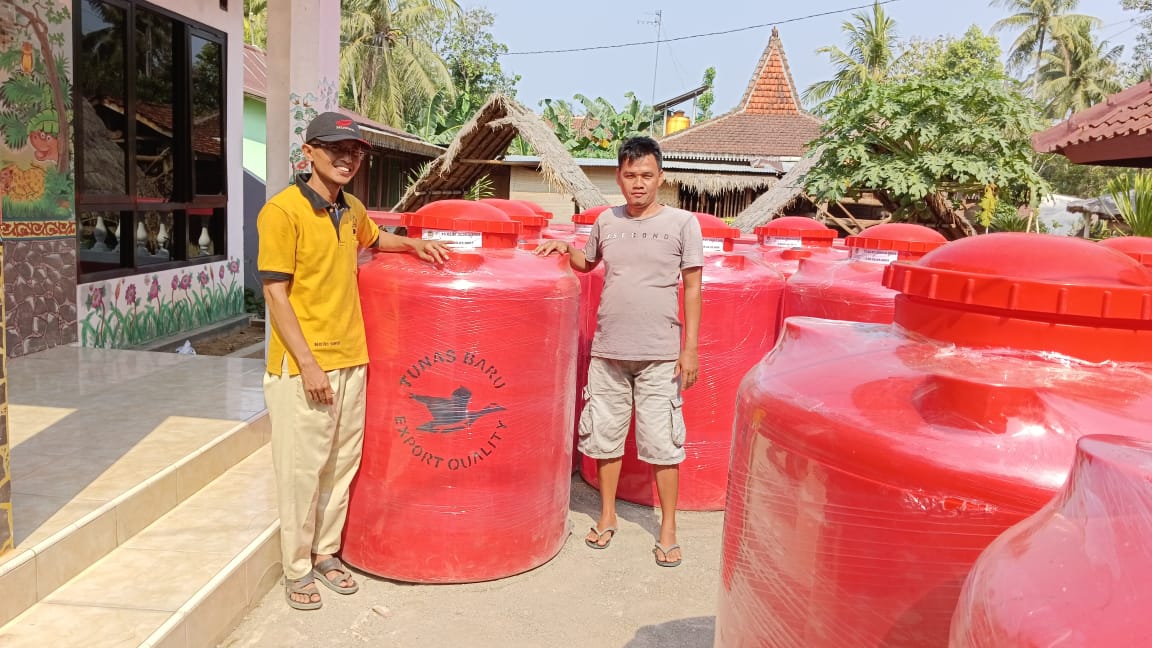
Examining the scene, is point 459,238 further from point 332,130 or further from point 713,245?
point 713,245

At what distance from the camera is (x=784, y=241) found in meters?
5.83

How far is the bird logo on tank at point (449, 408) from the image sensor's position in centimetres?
290

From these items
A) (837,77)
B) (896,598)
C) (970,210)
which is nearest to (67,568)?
(896,598)

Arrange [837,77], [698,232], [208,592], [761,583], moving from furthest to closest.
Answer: [837,77], [698,232], [208,592], [761,583]

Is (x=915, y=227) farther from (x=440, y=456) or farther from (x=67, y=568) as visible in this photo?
(x=67, y=568)

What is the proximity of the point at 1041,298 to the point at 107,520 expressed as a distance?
2783 mm

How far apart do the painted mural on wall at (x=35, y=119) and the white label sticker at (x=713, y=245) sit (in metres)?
4.13

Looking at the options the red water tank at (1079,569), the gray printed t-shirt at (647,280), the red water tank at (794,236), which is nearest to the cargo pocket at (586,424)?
the gray printed t-shirt at (647,280)

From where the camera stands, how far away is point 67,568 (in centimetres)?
251

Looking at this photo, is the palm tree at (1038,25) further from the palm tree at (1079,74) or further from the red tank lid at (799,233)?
the red tank lid at (799,233)

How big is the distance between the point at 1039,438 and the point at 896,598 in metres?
0.30

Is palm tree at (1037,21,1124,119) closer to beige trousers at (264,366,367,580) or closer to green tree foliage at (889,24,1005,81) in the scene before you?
green tree foliage at (889,24,1005,81)

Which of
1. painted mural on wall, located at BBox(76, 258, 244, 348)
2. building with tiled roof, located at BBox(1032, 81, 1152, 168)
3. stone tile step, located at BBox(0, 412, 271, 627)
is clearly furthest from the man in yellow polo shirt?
building with tiled roof, located at BBox(1032, 81, 1152, 168)

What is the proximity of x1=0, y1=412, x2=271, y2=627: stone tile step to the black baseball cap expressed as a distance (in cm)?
140
